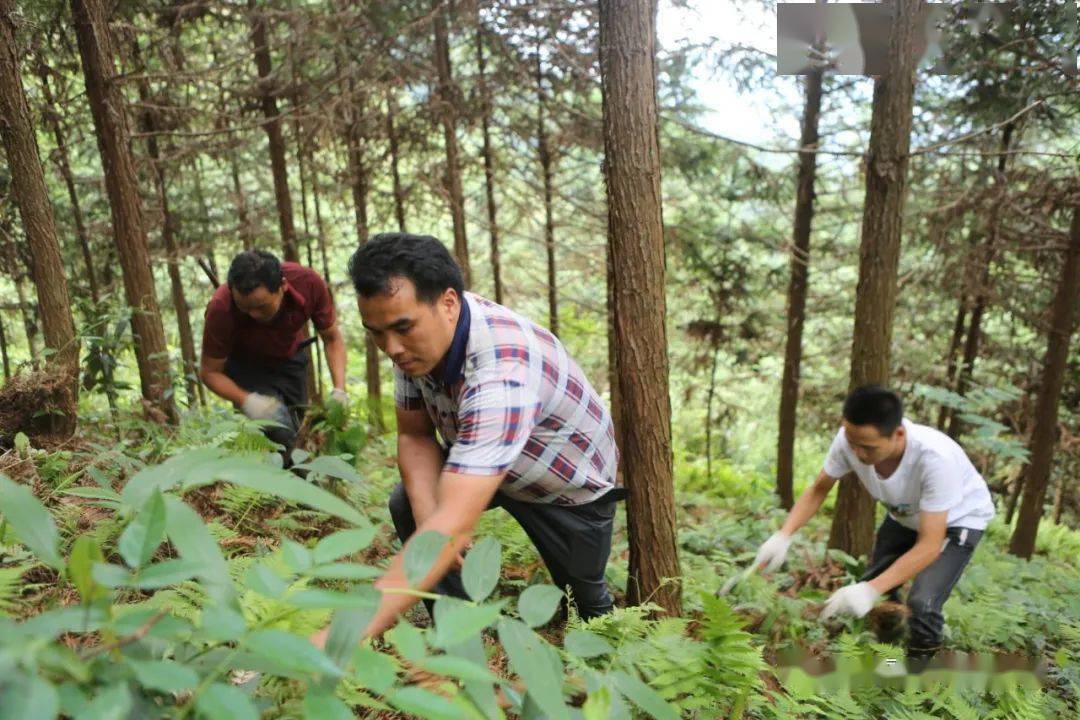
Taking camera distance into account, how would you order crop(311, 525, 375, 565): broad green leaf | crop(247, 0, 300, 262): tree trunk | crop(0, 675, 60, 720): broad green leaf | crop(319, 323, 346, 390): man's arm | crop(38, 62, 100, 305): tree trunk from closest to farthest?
1. crop(0, 675, 60, 720): broad green leaf
2. crop(311, 525, 375, 565): broad green leaf
3. crop(319, 323, 346, 390): man's arm
4. crop(38, 62, 100, 305): tree trunk
5. crop(247, 0, 300, 262): tree trunk

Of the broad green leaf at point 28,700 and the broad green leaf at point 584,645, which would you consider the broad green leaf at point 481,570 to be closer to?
the broad green leaf at point 584,645

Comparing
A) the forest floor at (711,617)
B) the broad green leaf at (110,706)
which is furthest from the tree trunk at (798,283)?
the broad green leaf at (110,706)

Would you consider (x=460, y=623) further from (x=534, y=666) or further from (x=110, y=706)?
(x=110, y=706)

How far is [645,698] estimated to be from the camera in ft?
4.18

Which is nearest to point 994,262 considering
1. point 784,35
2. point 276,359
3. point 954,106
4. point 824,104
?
point 954,106

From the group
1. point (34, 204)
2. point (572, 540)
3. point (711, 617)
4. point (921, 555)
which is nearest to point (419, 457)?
point (572, 540)

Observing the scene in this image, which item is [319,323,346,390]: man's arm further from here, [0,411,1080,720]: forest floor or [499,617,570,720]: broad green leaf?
[499,617,570,720]: broad green leaf

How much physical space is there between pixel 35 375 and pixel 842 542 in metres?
6.97

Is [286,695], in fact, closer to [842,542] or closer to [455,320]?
[455,320]

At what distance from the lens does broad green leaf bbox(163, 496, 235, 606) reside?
3.35 feet

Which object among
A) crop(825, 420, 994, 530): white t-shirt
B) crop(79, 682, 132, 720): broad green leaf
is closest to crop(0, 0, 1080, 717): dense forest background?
crop(825, 420, 994, 530): white t-shirt

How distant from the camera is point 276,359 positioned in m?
5.21

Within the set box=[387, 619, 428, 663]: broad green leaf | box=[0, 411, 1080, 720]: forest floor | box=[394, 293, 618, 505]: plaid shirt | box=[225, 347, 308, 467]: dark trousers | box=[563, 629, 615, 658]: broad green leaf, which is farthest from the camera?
box=[225, 347, 308, 467]: dark trousers

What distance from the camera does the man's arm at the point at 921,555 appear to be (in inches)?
163
